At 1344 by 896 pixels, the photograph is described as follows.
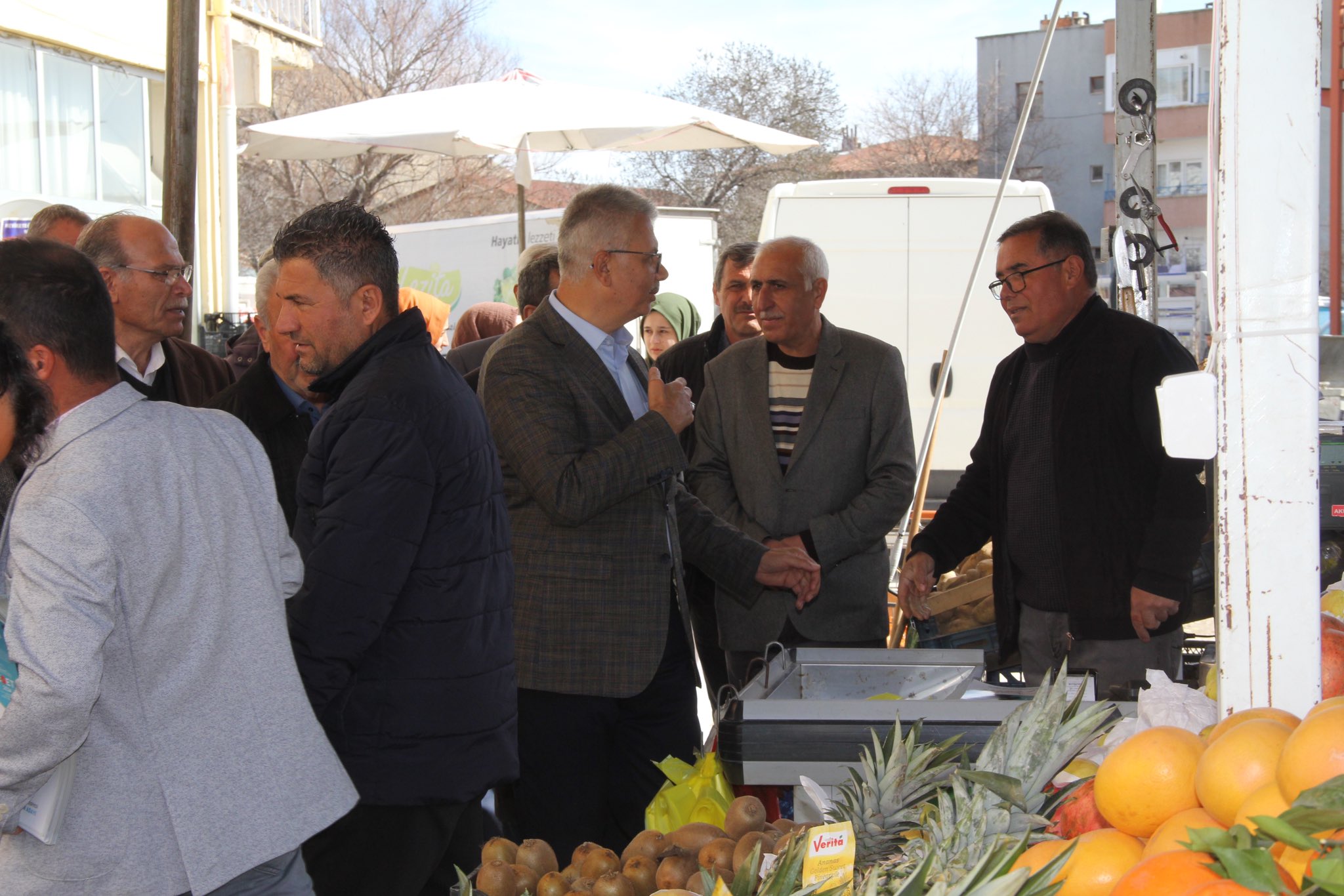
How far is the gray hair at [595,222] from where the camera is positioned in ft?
10.1

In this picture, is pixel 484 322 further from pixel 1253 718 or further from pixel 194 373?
pixel 1253 718

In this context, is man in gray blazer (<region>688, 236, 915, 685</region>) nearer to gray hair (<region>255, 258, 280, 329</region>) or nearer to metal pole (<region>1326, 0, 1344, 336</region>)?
gray hair (<region>255, 258, 280, 329</region>)

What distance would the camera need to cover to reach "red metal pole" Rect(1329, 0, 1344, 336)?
7.70m

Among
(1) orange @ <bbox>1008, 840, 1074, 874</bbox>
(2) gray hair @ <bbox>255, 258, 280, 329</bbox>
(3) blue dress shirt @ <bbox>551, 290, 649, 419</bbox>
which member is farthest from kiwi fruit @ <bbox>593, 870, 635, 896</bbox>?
(2) gray hair @ <bbox>255, 258, 280, 329</bbox>

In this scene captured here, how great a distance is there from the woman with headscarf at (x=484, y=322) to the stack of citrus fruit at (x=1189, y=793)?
498 centimetres

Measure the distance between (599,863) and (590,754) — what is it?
0.94 m

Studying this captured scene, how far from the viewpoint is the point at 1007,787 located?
137 centimetres

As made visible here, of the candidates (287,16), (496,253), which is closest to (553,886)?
(496,253)

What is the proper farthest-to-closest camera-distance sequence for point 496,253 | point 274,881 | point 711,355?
1. point 496,253
2. point 711,355
3. point 274,881

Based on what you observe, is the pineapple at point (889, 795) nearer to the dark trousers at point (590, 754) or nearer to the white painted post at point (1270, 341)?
the white painted post at point (1270, 341)

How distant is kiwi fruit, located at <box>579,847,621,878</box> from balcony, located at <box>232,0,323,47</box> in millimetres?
12845

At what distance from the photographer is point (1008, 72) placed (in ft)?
127

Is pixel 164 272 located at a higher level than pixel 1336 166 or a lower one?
lower

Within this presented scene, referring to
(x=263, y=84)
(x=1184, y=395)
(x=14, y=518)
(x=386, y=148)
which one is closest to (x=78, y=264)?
(x=14, y=518)
